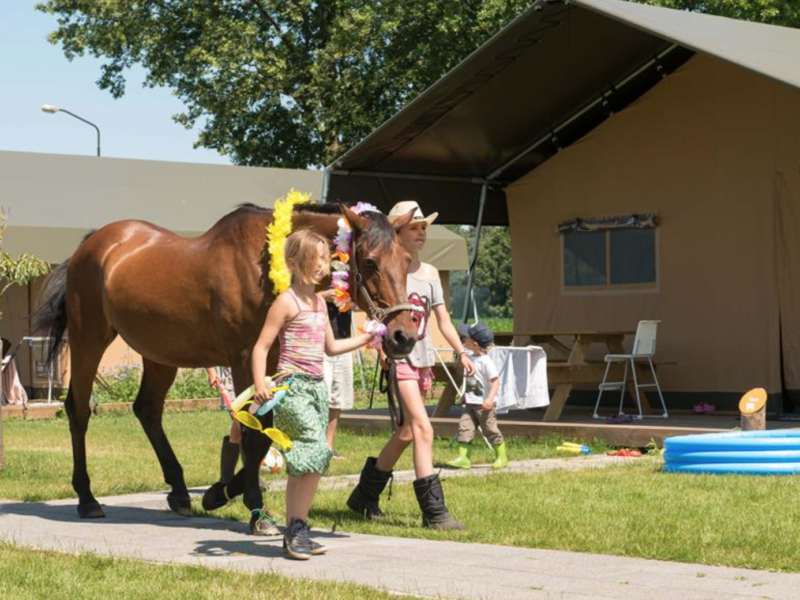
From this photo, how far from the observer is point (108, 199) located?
25.4 metres

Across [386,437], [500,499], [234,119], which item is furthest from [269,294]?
[234,119]

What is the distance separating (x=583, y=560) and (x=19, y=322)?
18.1 metres

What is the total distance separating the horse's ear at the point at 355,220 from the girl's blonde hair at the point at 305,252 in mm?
478

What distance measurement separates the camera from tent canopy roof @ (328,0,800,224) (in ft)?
44.6

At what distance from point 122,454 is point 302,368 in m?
6.72

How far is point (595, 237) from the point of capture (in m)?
16.4

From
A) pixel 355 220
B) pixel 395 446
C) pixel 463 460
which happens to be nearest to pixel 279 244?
pixel 355 220

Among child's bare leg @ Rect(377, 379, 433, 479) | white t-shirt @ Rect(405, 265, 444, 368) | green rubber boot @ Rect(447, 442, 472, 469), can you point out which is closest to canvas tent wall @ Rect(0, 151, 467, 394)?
green rubber boot @ Rect(447, 442, 472, 469)

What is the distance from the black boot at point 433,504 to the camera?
786 cm

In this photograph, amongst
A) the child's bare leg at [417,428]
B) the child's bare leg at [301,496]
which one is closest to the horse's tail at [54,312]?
the child's bare leg at [417,428]

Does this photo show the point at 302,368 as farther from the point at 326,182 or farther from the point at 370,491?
the point at 326,182

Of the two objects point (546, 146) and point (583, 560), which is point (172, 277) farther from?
point (546, 146)

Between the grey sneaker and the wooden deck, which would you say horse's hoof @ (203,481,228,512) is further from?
→ the wooden deck

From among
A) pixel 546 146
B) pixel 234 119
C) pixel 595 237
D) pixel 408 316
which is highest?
pixel 234 119
